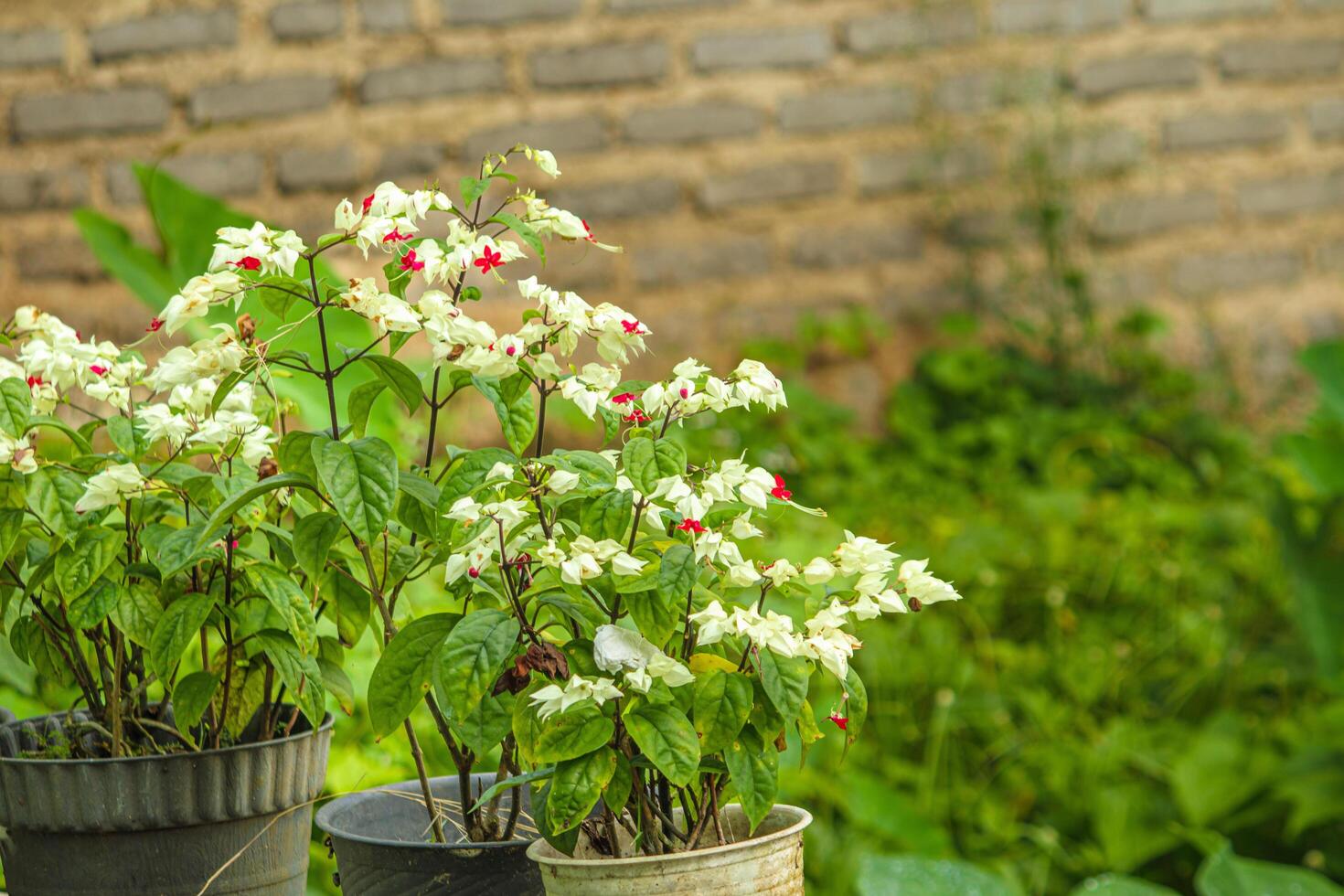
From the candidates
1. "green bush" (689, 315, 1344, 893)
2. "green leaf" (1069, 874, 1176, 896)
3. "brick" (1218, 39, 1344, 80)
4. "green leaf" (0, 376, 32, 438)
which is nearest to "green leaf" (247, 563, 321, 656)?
"green leaf" (0, 376, 32, 438)

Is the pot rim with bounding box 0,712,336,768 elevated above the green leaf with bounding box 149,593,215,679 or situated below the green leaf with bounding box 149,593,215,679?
below

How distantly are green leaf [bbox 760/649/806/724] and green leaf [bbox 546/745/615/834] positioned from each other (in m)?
0.12

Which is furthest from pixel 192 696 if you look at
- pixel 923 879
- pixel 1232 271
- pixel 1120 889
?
pixel 1232 271

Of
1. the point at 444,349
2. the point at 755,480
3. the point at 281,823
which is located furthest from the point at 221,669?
the point at 755,480

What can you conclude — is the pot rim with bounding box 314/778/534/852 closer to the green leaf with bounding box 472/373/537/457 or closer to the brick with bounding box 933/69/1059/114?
the green leaf with bounding box 472/373/537/457

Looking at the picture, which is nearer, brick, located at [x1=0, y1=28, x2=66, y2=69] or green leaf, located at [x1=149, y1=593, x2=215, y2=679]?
green leaf, located at [x1=149, y1=593, x2=215, y2=679]

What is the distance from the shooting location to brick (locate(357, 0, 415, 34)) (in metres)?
3.70

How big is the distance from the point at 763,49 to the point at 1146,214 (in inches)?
47.1

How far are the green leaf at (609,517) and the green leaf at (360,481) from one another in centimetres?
13

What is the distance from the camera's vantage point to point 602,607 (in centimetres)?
98

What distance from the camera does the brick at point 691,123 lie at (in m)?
3.81

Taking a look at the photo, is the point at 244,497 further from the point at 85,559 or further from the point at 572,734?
the point at 572,734

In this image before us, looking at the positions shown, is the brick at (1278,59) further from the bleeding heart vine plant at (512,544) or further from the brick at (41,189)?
the bleeding heart vine plant at (512,544)

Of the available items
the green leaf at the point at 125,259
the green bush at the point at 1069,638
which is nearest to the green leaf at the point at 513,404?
the green bush at the point at 1069,638
